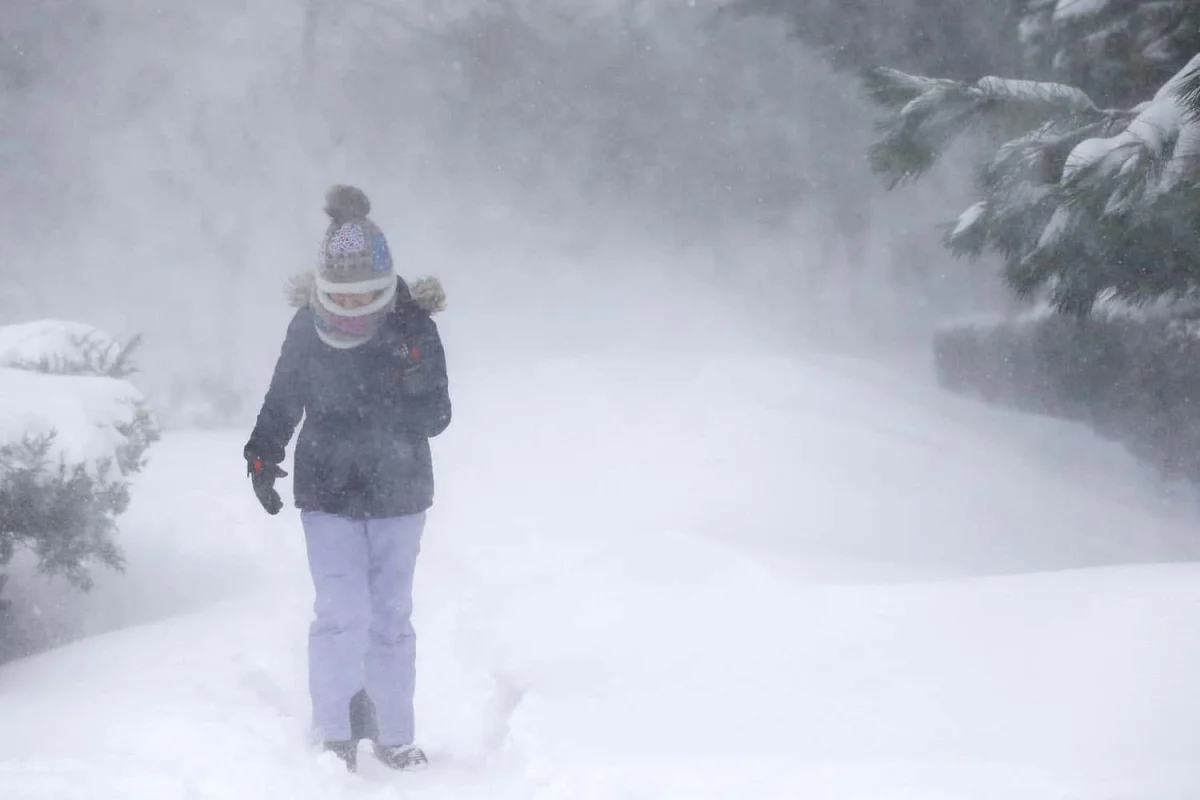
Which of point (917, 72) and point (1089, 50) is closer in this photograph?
point (1089, 50)

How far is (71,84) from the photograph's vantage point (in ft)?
41.3

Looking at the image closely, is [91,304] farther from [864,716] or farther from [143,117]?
[864,716]

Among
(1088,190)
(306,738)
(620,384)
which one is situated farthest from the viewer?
(620,384)

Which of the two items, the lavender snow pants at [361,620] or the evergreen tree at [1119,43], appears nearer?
the lavender snow pants at [361,620]

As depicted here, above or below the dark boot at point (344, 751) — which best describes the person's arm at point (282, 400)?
above

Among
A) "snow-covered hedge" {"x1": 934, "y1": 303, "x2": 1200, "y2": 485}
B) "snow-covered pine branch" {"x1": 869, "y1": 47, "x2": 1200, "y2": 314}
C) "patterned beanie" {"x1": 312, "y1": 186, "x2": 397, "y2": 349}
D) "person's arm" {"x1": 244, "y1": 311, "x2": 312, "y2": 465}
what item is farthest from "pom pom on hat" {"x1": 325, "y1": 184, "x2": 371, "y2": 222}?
"snow-covered hedge" {"x1": 934, "y1": 303, "x2": 1200, "y2": 485}

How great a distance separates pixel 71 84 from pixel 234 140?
1953 millimetres

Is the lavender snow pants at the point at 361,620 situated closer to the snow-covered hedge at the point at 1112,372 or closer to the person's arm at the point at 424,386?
the person's arm at the point at 424,386

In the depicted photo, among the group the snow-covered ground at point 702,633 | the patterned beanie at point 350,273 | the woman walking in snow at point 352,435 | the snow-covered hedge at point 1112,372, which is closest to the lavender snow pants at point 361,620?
the woman walking in snow at point 352,435

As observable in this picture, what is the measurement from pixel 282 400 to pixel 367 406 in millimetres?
230

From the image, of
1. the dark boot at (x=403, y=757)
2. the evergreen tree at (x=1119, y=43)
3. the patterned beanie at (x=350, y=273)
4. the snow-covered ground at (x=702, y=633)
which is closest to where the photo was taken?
the snow-covered ground at (x=702, y=633)

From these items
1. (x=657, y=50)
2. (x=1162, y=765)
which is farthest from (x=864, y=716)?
(x=657, y=50)

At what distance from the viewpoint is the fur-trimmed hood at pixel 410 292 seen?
2721 millimetres

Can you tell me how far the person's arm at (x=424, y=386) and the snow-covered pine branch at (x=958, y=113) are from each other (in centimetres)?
208
